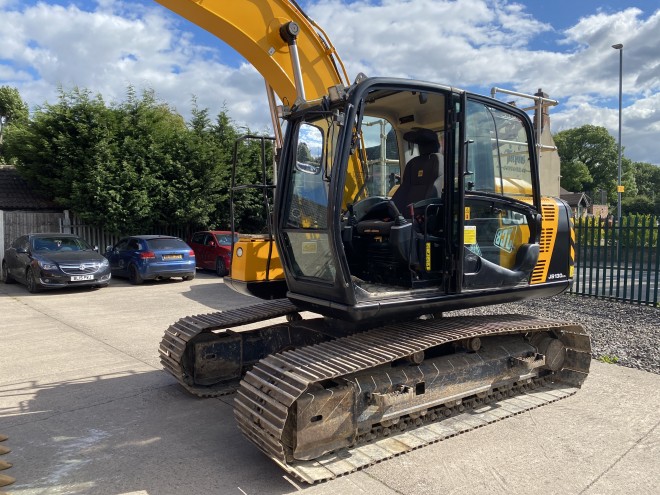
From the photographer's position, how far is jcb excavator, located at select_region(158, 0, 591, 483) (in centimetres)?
380

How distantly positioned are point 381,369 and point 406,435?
56 centimetres

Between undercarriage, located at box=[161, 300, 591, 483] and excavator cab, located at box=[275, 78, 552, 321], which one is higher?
excavator cab, located at box=[275, 78, 552, 321]

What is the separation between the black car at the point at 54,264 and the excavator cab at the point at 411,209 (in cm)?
960

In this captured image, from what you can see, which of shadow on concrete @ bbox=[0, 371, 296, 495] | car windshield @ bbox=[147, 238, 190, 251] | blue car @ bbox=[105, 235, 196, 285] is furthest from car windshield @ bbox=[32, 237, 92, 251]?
shadow on concrete @ bbox=[0, 371, 296, 495]

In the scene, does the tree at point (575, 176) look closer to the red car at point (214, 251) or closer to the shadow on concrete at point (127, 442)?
the red car at point (214, 251)

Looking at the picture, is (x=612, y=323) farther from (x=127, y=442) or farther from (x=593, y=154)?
(x=593, y=154)

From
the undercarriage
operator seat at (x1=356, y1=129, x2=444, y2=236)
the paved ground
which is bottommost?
the paved ground

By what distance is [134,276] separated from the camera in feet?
45.4

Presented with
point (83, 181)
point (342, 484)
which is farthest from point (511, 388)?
point (83, 181)

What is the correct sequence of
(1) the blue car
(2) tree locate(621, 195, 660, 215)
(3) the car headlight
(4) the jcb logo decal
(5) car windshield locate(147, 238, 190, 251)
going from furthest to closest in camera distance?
(2) tree locate(621, 195, 660, 215)
(5) car windshield locate(147, 238, 190, 251)
(1) the blue car
(3) the car headlight
(4) the jcb logo decal

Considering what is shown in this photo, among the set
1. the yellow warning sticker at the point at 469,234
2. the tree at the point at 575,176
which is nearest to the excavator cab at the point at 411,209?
the yellow warning sticker at the point at 469,234

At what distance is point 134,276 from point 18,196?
5.87 metres

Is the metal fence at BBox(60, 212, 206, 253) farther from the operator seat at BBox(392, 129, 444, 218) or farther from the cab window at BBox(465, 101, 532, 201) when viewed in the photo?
the cab window at BBox(465, 101, 532, 201)

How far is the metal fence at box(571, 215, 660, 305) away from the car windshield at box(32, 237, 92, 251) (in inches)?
462
